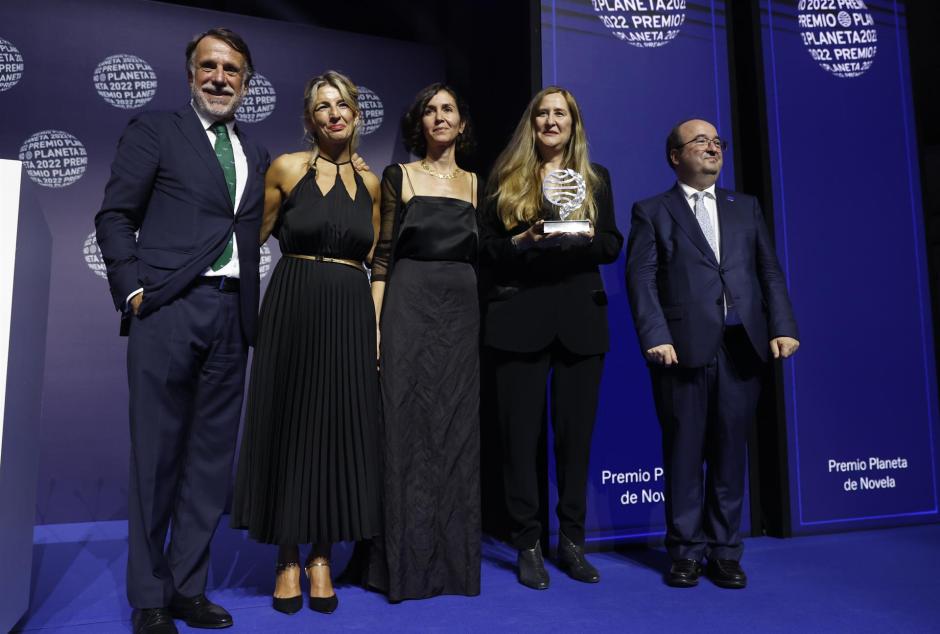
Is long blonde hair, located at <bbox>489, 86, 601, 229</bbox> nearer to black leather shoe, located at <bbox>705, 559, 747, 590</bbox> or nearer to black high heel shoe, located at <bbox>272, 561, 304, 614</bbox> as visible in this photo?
black leather shoe, located at <bbox>705, 559, 747, 590</bbox>

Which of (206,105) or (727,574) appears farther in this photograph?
(727,574)

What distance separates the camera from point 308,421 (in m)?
2.56

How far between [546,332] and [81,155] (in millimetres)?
3229

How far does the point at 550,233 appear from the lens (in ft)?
8.41

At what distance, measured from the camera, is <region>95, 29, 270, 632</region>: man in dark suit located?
7.45 ft

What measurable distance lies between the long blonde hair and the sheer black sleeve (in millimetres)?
418

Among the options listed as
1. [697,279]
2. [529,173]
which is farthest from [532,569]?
[529,173]

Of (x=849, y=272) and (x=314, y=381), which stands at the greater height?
(x=849, y=272)

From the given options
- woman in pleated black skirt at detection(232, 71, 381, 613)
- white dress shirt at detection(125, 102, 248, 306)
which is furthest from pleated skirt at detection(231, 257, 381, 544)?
white dress shirt at detection(125, 102, 248, 306)

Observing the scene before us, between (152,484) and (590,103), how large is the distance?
270 cm

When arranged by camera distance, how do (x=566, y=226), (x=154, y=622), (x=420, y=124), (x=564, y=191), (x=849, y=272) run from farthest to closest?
(x=849, y=272), (x=420, y=124), (x=564, y=191), (x=566, y=226), (x=154, y=622)

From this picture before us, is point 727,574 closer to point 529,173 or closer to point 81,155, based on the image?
point 529,173

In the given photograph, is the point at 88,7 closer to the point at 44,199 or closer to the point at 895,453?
the point at 44,199

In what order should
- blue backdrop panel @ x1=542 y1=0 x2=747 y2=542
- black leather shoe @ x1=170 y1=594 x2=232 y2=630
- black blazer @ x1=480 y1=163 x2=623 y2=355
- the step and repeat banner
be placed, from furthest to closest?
the step and repeat banner → blue backdrop panel @ x1=542 y1=0 x2=747 y2=542 → black blazer @ x1=480 y1=163 x2=623 y2=355 → black leather shoe @ x1=170 y1=594 x2=232 y2=630
